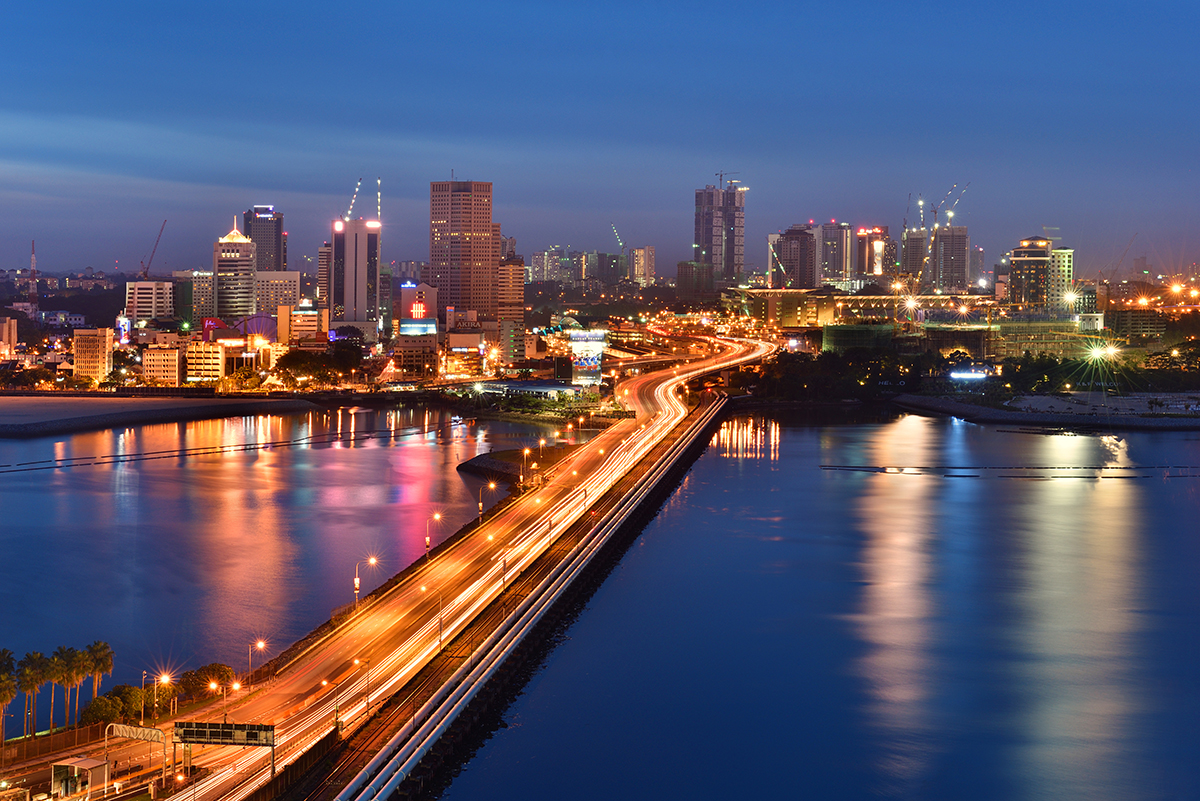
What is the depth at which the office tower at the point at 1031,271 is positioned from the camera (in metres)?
43.5

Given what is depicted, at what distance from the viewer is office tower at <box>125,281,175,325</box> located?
36625 mm

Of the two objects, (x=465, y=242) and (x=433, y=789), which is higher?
(x=465, y=242)

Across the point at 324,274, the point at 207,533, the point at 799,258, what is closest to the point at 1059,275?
the point at 799,258

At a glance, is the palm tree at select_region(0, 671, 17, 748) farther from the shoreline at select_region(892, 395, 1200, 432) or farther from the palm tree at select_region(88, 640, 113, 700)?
the shoreline at select_region(892, 395, 1200, 432)

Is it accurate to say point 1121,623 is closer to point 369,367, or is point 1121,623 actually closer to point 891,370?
point 891,370

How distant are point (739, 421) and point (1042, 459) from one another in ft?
21.6

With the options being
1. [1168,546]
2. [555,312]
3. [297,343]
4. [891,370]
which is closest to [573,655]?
[1168,546]

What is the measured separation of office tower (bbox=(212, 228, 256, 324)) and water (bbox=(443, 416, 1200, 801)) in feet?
101

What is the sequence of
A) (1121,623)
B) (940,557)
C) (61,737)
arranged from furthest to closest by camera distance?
1. (940,557)
2. (1121,623)
3. (61,737)

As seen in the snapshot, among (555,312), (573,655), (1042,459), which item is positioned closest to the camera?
(573,655)

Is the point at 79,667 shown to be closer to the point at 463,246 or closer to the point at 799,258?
the point at 463,246

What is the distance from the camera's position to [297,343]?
2895 cm

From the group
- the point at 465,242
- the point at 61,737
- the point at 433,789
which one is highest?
the point at 465,242

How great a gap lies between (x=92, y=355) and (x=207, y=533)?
1898 cm
